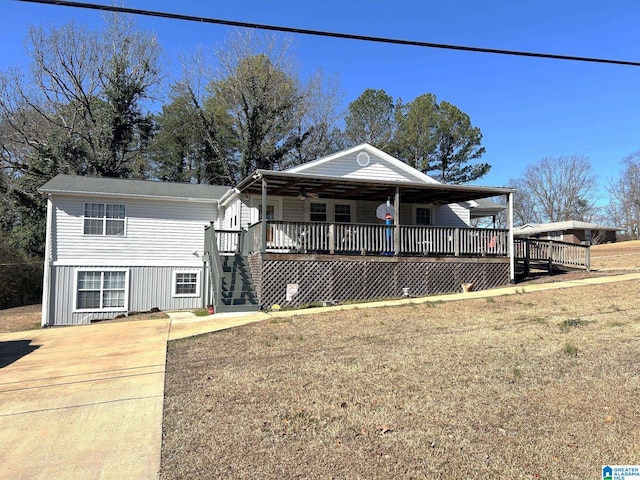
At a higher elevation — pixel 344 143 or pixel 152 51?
pixel 152 51

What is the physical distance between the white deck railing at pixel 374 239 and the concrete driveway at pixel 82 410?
6031mm

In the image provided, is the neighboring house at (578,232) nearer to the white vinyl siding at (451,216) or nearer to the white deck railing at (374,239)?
the white vinyl siding at (451,216)

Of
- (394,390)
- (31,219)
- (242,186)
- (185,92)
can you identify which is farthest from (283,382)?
(185,92)

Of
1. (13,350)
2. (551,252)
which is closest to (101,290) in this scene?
(13,350)

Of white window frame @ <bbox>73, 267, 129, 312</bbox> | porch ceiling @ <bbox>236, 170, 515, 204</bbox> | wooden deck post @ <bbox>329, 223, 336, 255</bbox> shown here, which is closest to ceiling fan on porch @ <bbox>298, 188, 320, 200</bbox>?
porch ceiling @ <bbox>236, 170, 515, 204</bbox>

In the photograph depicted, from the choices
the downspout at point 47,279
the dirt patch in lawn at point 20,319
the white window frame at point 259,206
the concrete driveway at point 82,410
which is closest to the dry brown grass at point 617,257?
the white window frame at point 259,206

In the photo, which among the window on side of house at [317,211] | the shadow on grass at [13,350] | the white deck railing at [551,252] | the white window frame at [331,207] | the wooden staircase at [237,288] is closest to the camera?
the shadow on grass at [13,350]

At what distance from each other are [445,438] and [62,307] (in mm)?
16310

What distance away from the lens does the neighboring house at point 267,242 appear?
13739 millimetres

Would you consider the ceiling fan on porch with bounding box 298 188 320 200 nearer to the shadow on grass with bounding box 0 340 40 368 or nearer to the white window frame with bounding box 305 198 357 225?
the white window frame with bounding box 305 198 357 225

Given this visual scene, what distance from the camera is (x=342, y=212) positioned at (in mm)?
18203

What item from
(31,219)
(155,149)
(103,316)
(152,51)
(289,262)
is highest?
(152,51)

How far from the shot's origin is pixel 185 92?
31625 millimetres

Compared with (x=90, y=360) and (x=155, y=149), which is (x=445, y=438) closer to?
(x=90, y=360)
